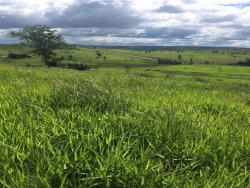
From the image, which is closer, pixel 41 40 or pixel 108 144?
pixel 108 144

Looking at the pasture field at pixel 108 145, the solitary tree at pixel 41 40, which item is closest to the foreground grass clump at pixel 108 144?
the pasture field at pixel 108 145

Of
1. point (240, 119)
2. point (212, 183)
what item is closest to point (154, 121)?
point (212, 183)

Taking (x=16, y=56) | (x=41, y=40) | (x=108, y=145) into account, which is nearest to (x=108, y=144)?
(x=108, y=145)

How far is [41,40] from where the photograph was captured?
98.9 metres

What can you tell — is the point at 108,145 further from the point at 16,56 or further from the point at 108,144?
the point at 16,56

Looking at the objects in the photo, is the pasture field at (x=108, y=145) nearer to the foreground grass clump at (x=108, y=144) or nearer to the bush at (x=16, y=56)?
the foreground grass clump at (x=108, y=144)

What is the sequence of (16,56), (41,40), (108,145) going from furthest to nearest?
(16,56) < (41,40) < (108,145)

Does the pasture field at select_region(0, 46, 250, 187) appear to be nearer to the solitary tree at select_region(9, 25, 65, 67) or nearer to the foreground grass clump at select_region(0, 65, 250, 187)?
the foreground grass clump at select_region(0, 65, 250, 187)

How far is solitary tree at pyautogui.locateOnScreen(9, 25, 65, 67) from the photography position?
98.8 meters

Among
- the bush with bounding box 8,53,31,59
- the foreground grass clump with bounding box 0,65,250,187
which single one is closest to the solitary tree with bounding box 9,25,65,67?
the bush with bounding box 8,53,31,59

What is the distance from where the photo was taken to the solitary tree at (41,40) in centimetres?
9881

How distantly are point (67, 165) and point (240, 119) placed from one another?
5337 millimetres

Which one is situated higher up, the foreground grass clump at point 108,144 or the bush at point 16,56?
the foreground grass clump at point 108,144

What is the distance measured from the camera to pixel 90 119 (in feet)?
19.0
